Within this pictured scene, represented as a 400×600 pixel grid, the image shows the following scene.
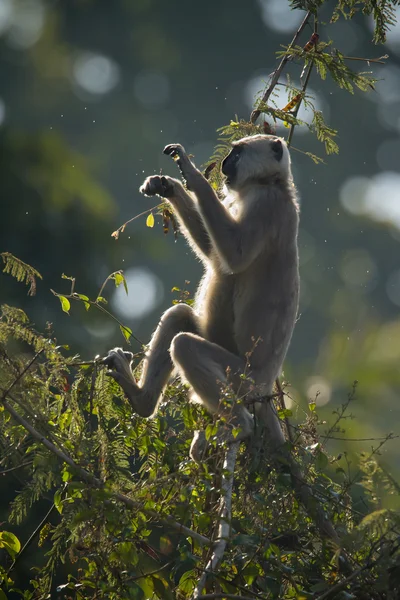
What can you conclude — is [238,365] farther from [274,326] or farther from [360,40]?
[360,40]

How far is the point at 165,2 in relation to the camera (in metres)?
40.2

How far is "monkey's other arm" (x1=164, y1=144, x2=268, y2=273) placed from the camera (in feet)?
14.0

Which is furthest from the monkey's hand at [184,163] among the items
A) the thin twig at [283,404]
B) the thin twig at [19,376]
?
the thin twig at [19,376]

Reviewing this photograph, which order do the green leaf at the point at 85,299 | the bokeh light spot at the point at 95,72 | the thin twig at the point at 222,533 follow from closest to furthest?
the thin twig at the point at 222,533 → the green leaf at the point at 85,299 → the bokeh light spot at the point at 95,72

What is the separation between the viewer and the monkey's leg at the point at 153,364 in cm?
417

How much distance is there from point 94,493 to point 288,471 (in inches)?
43.5

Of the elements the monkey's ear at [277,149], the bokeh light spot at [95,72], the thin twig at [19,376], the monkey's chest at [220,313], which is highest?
the bokeh light spot at [95,72]

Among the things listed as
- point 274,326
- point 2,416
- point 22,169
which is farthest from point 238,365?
point 22,169

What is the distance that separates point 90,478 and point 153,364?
1.50 m

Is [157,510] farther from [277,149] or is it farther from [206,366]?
[277,149]

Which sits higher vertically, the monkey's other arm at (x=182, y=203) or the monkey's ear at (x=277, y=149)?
the monkey's ear at (x=277, y=149)

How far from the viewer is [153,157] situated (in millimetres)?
27156

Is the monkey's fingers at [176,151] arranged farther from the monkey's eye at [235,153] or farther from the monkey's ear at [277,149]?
the monkey's ear at [277,149]

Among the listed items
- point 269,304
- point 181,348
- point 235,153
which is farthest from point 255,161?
point 181,348
